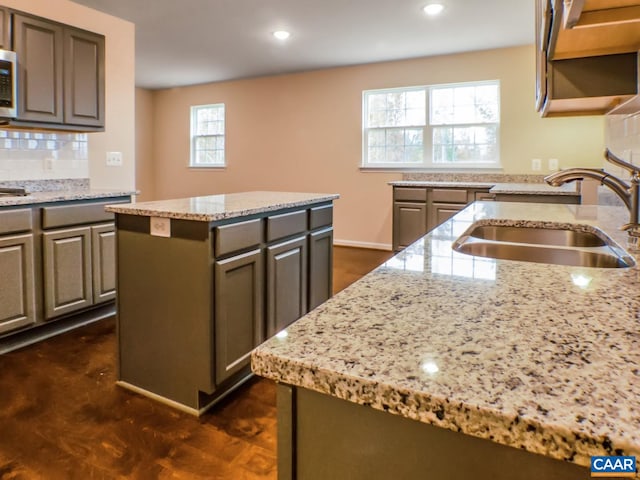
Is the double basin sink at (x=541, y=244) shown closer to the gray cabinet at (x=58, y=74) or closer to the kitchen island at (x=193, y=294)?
the kitchen island at (x=193, y=294)

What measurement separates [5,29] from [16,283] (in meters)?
1.60

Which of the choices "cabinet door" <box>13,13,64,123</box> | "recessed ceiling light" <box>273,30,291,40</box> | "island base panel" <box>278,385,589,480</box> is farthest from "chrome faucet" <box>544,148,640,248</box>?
"recessed ceiling light" <box>273,30,291,40</box>

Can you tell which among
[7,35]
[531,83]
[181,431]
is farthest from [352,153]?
[181,431]

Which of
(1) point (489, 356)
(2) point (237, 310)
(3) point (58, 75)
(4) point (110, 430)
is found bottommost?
(4) point (110, 430)

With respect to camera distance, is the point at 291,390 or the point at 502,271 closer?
the point at 291,390

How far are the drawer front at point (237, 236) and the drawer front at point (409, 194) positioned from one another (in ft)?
10.4

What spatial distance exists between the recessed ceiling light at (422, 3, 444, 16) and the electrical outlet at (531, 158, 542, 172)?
2105mm

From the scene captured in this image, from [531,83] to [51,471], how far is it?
547cm

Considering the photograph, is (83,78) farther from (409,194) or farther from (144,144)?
(144,144)

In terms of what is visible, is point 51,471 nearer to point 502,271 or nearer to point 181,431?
point 181,431

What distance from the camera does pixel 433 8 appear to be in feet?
12.7

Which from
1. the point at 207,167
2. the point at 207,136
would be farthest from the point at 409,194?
the point at 207,136

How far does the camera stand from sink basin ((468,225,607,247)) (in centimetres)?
158

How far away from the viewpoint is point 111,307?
3.28 metres
